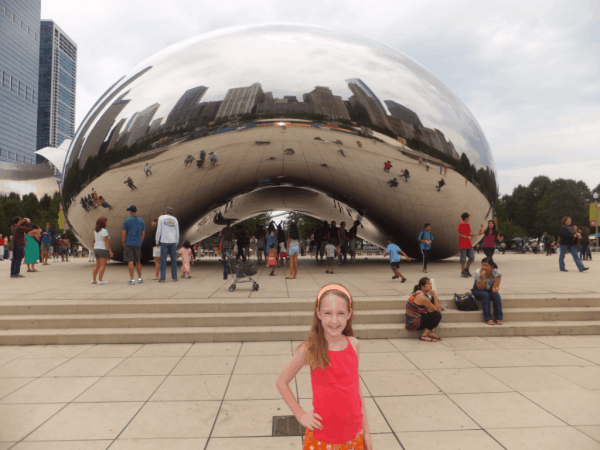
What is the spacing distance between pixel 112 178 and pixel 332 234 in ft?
22.9

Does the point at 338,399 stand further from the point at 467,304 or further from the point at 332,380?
the point at 467,304

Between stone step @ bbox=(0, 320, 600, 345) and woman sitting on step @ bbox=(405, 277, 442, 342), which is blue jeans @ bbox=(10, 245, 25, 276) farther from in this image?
woman sitting on step @ bbox=(405, 277, 442, 342)

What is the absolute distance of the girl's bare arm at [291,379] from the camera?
5.19ft

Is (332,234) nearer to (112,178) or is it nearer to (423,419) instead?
(112,178)

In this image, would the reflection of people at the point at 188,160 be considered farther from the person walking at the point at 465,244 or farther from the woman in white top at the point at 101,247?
the person walking at the point at 465,244

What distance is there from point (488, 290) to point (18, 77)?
16000 cm

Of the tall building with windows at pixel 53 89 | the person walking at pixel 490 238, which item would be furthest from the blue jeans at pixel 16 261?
the tall building with windows at pixel 53 89

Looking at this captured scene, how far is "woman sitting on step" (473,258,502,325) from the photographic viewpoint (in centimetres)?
568

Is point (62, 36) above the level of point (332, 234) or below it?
above

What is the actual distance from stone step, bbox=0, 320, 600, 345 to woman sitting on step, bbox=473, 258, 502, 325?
0.19 meters

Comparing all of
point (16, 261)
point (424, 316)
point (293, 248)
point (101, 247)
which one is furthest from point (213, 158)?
point (424, 316)

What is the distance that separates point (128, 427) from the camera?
2.90 metres

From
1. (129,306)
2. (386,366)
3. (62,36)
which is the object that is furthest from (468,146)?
(62,36)

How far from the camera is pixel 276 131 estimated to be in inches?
417
